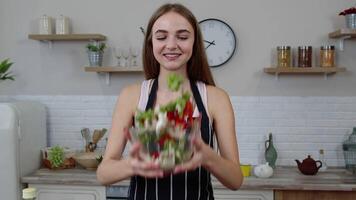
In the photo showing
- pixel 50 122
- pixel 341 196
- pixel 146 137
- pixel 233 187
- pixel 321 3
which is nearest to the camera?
pixel 146 137

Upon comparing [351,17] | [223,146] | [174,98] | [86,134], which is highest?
[351,17]

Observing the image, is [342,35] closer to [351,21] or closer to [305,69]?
[351,21]

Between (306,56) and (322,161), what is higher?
(306,56)

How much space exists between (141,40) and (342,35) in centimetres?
149

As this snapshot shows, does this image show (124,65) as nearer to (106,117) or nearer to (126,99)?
(106,117)

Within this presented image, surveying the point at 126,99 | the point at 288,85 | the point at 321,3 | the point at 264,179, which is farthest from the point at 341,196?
the point at 126,99

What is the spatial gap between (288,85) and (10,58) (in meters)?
2.24

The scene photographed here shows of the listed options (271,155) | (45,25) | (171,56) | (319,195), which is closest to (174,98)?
Answer: (171,56)

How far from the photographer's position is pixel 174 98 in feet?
3.88

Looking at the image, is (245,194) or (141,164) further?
(245,194)

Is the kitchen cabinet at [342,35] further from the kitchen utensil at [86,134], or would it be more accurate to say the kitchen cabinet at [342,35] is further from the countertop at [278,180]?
the kitchen utensil at [86,134]

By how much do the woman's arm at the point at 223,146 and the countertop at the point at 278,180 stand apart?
148cm

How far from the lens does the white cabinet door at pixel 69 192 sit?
2848mm

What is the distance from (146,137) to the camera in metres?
0.92
